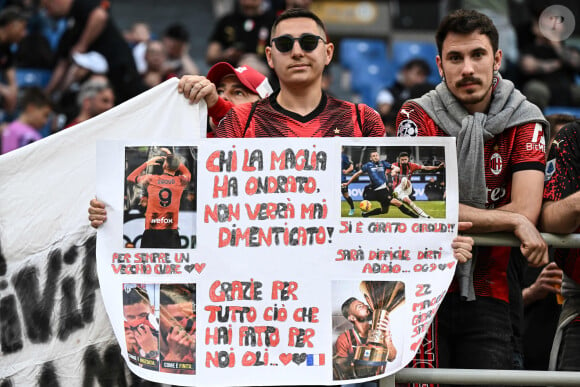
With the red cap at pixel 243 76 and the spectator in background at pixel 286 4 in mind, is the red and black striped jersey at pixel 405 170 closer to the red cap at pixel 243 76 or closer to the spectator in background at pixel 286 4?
the red cap at pixel 243 76

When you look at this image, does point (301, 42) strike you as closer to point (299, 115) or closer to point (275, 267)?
point (299, 115)

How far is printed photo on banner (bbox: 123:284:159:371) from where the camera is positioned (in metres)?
3.64

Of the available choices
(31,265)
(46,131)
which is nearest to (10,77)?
(46,131)

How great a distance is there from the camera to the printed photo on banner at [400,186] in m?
3.62

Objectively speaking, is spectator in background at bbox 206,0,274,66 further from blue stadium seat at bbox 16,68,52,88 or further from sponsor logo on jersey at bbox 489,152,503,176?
sponsor logo on jersey at bbox 489,152,503,176

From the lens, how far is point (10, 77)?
9969mm

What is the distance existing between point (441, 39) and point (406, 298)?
1.17 metres

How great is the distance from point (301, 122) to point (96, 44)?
6.59m

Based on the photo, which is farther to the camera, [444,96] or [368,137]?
[444,96]

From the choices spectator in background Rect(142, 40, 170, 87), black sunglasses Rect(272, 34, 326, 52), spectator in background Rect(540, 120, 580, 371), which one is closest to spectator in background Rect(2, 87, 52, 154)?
spectator in background Rect(142, 40, 170, 87)

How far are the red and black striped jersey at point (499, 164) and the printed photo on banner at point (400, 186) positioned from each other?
1.02ft

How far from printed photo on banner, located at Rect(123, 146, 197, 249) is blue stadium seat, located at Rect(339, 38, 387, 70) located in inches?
350

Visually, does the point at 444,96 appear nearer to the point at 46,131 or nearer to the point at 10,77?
the point at 46,131

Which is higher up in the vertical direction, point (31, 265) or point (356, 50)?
point (356, 50)
